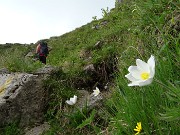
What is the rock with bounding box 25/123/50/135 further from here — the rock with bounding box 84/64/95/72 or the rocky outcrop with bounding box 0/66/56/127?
the rock with bounding box 84/64/95/72

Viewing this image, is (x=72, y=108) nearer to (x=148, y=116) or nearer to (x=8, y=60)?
(x=8, y=60)

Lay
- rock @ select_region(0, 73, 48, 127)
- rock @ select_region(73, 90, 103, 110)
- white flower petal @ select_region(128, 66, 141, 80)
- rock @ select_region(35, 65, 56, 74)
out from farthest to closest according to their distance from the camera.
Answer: rock @ select_region(35, 65, 56, 74) < rock @ select_region(0, 73, 48, 127) < rock @ select_region(73, 90, 103, 110) < white flower petal @ select_region(128, 66, 141, 80)

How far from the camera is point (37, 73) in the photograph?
273 inches

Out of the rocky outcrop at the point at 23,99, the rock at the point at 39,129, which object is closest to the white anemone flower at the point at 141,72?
the rock at the point at 39,129

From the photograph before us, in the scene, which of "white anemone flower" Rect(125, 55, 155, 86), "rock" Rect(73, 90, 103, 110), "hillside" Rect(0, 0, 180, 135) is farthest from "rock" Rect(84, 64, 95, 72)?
"white anemone flower" Rect(125, 55, 155, 86)

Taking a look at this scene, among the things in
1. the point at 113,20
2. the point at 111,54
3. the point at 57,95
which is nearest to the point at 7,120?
the point at 57,95

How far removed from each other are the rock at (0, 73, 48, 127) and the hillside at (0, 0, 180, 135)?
160 mm

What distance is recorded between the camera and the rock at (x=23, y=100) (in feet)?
20.0

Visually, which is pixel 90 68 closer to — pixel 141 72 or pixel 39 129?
Result: pixel 39 129

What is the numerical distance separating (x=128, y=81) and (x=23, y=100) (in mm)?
3009

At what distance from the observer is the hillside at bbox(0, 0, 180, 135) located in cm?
260

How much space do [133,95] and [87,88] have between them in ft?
12.8

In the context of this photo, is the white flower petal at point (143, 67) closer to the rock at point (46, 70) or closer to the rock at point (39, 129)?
the rock at point (39, 129)

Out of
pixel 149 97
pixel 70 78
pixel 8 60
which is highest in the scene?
pixel 8 60
